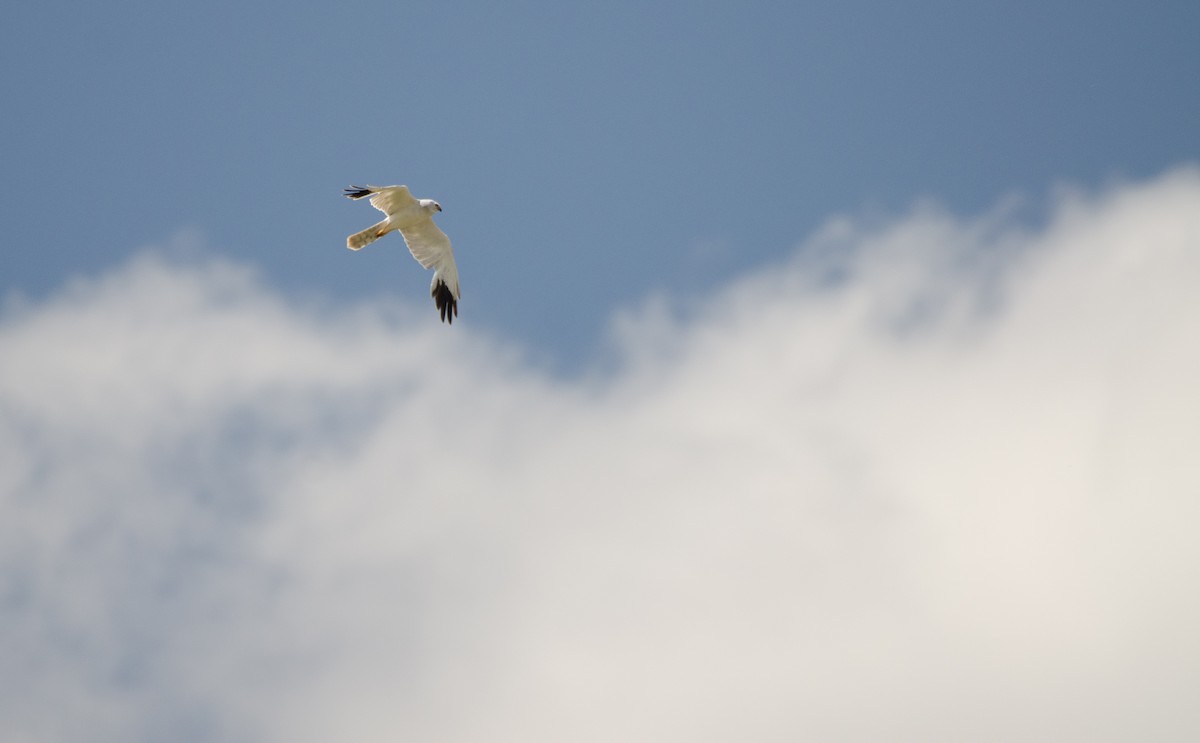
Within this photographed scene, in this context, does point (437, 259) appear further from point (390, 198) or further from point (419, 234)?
point (390, 198)

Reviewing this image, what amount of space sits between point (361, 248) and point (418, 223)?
1.43 metres

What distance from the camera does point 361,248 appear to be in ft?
89.1

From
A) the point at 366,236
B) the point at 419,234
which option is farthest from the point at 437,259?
the point at 366,236

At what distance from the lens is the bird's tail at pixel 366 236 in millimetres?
26984

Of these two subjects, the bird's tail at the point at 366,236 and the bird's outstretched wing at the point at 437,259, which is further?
the bird's outstretched wing at the point at 437,259

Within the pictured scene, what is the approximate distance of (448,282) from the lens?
28.8 m

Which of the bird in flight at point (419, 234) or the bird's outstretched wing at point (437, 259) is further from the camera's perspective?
the bird's outstretched wing at point (437, 259)

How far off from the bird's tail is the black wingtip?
1924mm

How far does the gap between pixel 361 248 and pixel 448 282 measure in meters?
2.46

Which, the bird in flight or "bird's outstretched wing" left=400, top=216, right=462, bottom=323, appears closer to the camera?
the bird in flight

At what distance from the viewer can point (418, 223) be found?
91.0ft

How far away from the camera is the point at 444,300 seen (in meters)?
28.8

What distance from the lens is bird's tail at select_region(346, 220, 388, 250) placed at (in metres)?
27.0

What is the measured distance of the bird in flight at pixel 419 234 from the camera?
87.8 feet
